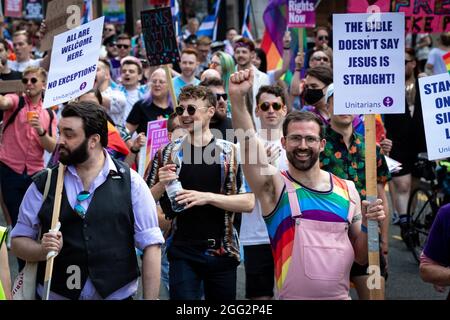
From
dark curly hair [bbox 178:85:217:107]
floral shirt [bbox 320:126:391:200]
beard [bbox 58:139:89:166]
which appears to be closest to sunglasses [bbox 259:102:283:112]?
floral shirt [bbox 320:126:391:200]

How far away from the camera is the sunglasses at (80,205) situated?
176 inches

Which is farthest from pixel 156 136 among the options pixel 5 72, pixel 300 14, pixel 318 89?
pixel 300 14

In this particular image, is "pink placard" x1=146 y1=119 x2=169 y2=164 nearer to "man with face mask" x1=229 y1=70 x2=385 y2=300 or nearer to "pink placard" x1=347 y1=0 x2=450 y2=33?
"pink placard" x1=347 y1=0 x2=450 y2=33

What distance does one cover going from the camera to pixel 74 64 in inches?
217

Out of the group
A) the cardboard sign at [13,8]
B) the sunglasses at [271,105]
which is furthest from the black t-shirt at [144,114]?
the cardboard sign at [13,8]

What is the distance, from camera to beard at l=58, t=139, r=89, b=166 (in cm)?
456

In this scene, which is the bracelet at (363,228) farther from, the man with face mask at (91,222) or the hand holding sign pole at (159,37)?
the hand holding sign pole at (159,37)

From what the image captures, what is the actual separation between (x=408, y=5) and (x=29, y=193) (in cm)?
385

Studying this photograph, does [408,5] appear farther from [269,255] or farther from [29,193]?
[29,193]

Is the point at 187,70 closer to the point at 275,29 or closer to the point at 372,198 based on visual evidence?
the point at 275,29

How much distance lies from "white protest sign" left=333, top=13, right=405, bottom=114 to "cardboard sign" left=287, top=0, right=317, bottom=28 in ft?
22.7

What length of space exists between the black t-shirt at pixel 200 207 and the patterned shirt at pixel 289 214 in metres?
0.97
